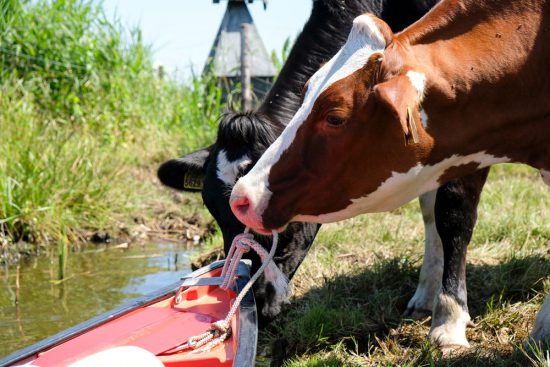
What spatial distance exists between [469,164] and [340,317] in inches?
50.2

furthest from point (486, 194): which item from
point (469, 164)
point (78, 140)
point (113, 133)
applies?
point (113, 133)

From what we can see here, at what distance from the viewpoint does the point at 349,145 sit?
2.71 metres

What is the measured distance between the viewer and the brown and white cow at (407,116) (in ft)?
8.79

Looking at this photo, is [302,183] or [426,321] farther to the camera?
[426,321]

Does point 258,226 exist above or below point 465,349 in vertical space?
above

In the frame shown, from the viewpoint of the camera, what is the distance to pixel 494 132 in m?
2.85

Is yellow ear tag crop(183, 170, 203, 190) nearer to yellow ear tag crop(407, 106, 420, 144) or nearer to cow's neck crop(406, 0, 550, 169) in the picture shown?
cow's neck crop(406, 0, 550, 169)

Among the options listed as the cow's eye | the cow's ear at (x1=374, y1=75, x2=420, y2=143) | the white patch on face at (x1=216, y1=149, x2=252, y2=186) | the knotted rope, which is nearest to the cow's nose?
the knotted rope

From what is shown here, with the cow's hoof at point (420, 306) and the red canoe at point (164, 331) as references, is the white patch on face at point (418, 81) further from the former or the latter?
the cow's hoof at point (420, 306)

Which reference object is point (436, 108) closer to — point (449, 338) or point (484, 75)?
point (484, 75)

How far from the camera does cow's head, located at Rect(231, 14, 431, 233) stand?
2.65 meters

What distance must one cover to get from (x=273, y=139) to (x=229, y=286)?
0.79 meters

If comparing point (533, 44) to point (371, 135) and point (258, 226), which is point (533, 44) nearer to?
point (371, 135)

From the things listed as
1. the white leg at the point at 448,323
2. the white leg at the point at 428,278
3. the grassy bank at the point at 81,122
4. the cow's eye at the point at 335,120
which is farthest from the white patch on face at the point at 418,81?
the grassy bank at the point at 81,122
